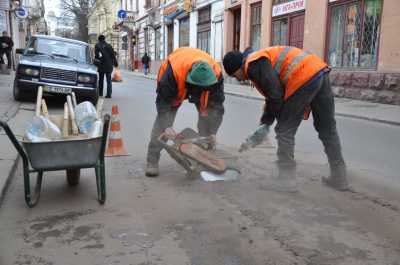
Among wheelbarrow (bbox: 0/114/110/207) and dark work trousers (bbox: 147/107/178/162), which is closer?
wheelbarrow (bbox: 0/114/110/207)

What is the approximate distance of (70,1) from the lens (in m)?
49.6

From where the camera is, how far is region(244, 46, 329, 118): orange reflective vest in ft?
11.9

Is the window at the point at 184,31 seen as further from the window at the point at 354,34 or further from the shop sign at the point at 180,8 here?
the window at the point at 354,34

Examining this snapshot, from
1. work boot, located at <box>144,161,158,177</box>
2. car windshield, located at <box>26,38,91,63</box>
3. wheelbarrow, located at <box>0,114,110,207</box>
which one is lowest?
work boot, located at <box>144,161,158,177</box>

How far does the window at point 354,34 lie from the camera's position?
1210 cm

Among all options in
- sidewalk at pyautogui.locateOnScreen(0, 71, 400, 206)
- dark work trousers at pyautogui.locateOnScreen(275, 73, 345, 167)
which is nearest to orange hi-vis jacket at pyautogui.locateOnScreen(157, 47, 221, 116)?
dark work trousers at pyautogui.locateOnScreen(275, 73, 345, 167)

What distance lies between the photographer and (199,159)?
4109mm

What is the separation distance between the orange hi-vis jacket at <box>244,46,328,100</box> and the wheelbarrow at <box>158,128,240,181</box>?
99 centimetres

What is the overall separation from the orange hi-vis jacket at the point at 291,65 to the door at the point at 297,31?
1260cm

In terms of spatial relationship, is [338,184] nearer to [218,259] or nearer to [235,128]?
[218,259]

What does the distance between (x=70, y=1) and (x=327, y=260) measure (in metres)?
52.7

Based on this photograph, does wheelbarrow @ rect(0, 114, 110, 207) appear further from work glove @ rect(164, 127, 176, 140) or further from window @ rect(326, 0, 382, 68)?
window @ rect(326, 0, 382, 68)

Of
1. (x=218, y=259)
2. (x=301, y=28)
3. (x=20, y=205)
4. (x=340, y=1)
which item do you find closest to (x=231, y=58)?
(x=218, y=259)

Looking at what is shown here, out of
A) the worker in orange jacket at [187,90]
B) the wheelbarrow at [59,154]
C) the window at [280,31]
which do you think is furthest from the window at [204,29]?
the wheelbarrow at [59,154]
